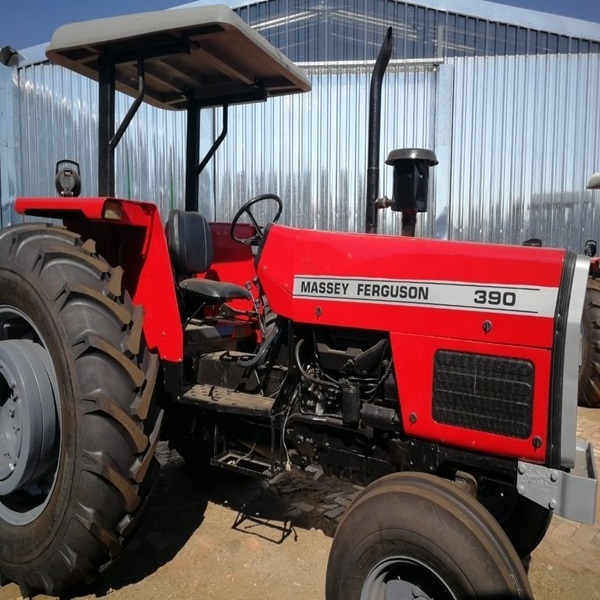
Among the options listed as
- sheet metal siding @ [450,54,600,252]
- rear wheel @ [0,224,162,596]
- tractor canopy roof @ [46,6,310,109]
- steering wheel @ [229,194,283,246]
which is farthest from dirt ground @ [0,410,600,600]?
sheet metal siding @ [450,54,600,252]

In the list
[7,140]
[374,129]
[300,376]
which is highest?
[7,140]

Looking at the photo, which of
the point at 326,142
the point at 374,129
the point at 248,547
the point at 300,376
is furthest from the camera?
the point at 326,142

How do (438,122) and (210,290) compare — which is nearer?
(210,290)

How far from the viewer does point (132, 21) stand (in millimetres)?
2301

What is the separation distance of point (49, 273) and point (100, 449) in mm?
692

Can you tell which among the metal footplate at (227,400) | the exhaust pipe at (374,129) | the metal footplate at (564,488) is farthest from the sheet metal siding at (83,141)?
the metal footplate at (564,488)

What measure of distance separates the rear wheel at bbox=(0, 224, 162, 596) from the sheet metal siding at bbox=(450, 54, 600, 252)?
576 centimetres

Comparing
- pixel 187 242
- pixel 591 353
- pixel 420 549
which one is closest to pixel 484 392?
pixel 420 549

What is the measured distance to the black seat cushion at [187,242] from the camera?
8.89 feet

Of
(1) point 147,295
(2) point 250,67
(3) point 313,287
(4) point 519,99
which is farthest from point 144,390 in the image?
(4) point 519,99

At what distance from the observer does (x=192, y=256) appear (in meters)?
2.77

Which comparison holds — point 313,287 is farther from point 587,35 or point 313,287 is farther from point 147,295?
point 587,35

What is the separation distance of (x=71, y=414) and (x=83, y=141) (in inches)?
256

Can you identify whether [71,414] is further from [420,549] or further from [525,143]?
[525,143]
